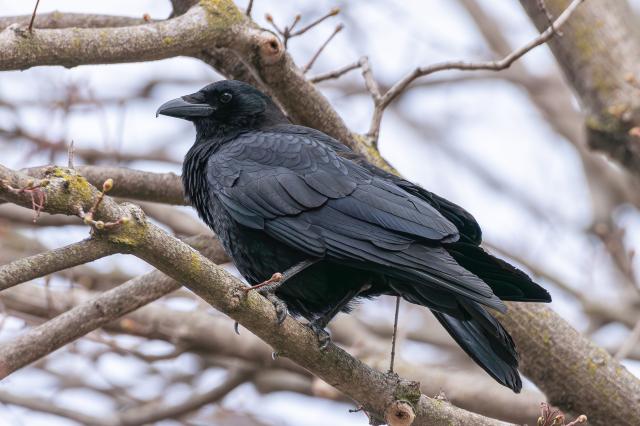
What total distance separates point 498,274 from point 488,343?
16.6 inches

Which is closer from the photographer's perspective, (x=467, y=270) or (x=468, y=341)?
(x=467, y=270)

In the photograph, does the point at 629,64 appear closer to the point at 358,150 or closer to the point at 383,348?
the point at 358,150

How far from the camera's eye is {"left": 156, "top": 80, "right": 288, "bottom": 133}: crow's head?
5.71 m

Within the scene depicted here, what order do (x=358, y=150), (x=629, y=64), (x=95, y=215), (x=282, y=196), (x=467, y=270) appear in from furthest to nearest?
(x=629, y=64) → (x=358, y=150) → (x=282, y=196) → (x=467, y=270) → (x=95, y=215)

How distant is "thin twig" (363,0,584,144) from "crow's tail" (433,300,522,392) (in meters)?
1.47

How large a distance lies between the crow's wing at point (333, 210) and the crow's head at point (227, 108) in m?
0.49

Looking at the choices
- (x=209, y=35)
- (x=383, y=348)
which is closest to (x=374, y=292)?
(x=209, y=35)

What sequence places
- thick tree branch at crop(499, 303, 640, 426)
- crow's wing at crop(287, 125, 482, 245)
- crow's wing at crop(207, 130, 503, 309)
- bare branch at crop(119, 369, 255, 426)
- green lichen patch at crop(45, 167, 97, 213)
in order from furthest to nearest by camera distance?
bare branch at crop(119, 369, 255, 426), thick tree branch at crop(499, 303, 640, 426), crow's wing at crop(287, 125, 482, 245), crow's wing at crop(207, 130, 503, 309), green lichen patch at crop(45, 167, 97, 213)

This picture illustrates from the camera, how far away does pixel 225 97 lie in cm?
575

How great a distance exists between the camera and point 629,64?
6.55 m

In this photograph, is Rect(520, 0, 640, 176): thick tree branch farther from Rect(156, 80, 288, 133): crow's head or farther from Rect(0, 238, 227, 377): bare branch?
Rect(0, 238, 227, 377): bare branch

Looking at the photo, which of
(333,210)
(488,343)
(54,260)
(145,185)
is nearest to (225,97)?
(145,185)

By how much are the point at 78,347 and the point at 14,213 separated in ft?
4.16

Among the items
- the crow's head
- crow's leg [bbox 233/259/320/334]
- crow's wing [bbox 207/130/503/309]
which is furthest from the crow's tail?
the crow's head
